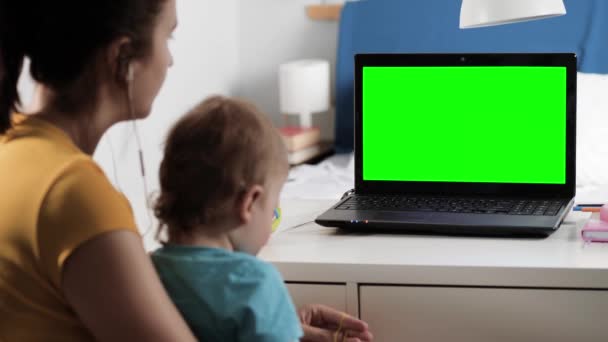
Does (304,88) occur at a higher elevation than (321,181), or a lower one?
higher

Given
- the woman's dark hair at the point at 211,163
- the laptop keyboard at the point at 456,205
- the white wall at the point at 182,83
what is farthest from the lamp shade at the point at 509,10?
the white wall at the point at 182,83

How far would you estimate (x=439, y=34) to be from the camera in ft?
10.9

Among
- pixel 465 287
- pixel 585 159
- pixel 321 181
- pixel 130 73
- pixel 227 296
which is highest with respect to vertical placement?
pixel 130 73

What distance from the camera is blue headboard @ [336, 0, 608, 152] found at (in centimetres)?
312

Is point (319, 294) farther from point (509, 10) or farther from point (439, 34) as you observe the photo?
point (439, 34)

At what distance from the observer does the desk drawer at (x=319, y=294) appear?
1275mm

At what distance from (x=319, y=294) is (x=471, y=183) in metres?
0.44

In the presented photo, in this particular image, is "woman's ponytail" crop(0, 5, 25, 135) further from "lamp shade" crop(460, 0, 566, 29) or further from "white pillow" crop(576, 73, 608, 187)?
"white pillow" crop(576, 73, 608, 187)

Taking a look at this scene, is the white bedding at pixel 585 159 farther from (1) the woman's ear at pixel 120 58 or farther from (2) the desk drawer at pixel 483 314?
(1) the woman's ear at pixel 120 58

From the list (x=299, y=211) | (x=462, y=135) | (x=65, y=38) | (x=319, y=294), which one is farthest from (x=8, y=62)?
(x=462, y=135)

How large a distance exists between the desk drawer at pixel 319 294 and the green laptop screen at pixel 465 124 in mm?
379

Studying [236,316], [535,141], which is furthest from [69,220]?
[535,141]

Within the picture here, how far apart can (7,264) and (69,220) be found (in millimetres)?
98

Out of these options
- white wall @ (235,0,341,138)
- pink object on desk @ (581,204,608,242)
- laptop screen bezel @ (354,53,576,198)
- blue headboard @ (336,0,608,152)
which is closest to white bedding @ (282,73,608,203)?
blue headboard @ (336,0,608,152)
